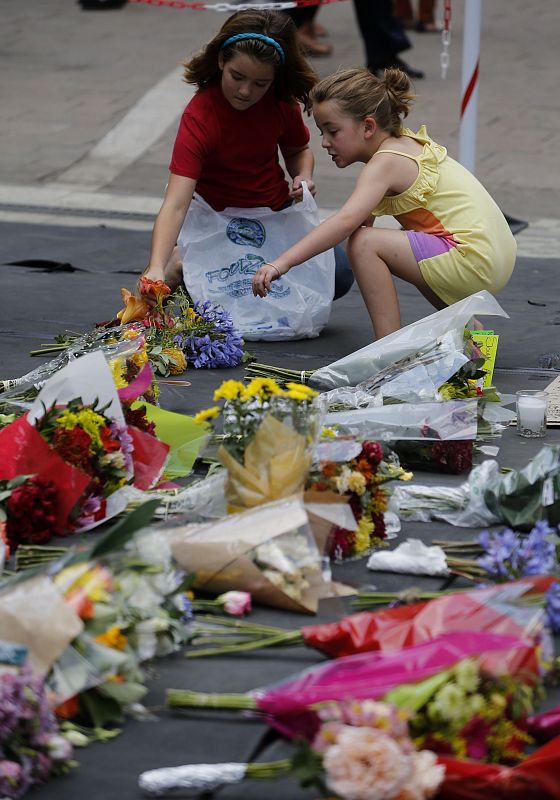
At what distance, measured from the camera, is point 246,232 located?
14.7 feet

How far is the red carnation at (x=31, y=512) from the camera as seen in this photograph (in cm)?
253

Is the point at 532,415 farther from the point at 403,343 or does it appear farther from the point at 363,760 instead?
the point at 363,760

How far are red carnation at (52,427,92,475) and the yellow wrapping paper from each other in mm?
300

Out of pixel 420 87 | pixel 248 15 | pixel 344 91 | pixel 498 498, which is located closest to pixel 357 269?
pixel 344 91

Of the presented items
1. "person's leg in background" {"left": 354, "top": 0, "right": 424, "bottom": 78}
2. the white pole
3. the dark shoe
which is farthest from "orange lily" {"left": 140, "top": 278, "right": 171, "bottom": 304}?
the dark shoe

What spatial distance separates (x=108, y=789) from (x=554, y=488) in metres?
1.17

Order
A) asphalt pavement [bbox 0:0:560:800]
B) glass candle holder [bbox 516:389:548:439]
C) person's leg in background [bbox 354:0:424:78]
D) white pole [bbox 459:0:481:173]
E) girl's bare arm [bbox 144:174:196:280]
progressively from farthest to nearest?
person's leg in background [bbox 354:0:424:78] → white pole [bbox 459:0:481:173] → girl's bare arm [bbox 144:174:196:280] → glass candle holder [bbox 516:389:548:439] → asphalt pavement [bbox 0:0:560:800]

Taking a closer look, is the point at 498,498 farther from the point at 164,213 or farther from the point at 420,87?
the point at 420,87

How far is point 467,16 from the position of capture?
5.71 metres

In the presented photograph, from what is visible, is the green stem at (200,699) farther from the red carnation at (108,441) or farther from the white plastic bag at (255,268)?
the white plastic bag at (255,268)

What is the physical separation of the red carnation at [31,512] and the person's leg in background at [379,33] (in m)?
6.77

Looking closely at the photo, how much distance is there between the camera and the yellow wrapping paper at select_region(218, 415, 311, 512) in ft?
8.11

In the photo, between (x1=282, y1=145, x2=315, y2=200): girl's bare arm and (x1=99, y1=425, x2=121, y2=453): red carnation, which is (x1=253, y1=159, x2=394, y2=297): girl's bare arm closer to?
(x1=282, y1=145, x2=315, y2=200): girl's bare arm

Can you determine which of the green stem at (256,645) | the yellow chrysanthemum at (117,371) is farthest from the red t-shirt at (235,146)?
the green stem at (256,645)
